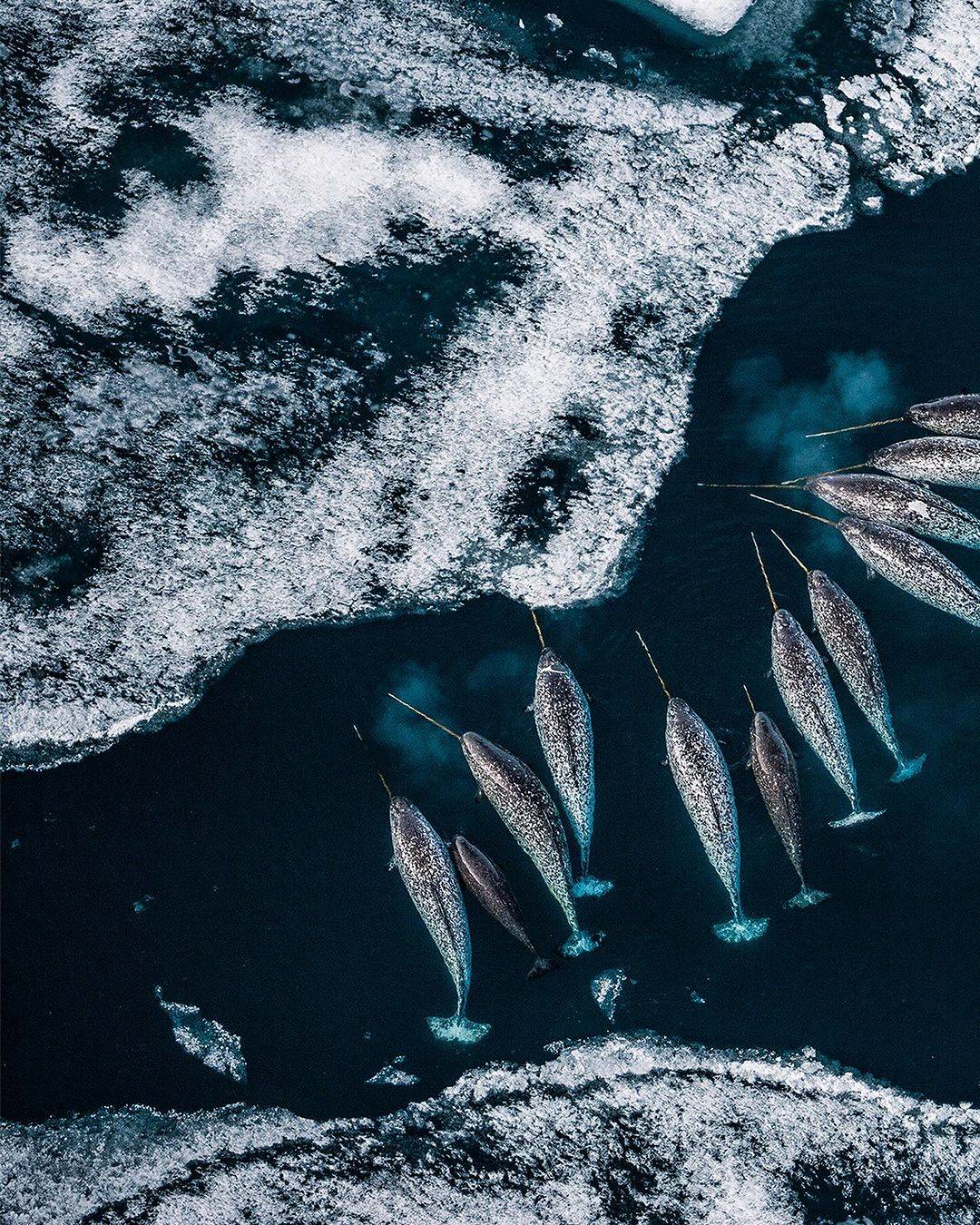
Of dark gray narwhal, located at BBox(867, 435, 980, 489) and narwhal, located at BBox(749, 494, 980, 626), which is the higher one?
dark gray narwhal, located at BBox(867, 435, 980, 489)

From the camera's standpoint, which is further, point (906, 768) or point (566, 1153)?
point (906, 768)

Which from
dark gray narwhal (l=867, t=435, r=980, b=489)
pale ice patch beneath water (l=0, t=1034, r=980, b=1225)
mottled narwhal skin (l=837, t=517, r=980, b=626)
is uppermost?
dark gray narwhal (l=867, t=435, r=980, b=489)

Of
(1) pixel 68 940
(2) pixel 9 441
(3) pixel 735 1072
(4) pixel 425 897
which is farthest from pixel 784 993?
(2) pixel 9 441

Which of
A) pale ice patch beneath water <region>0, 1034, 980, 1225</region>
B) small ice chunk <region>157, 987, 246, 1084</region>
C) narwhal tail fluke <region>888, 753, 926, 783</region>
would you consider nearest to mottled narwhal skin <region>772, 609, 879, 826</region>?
narwhal tail fluke <region>888, 753, 926, 783</region>

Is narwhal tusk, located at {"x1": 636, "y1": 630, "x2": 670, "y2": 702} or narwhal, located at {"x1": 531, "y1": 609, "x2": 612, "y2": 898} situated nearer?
narwhal, located at {"x1": 531, "y1": 609, "x2": 612, "y2": 898}

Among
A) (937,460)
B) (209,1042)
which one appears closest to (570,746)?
(209,1042)

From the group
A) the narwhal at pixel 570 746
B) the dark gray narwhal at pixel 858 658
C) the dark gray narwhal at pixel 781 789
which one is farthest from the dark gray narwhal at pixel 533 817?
the dark gray narwhal at pixel 858 658

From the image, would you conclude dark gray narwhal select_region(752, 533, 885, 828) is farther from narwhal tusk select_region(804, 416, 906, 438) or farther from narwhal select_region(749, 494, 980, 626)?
narwhal tusk select_region(804, 416, 906, 438)

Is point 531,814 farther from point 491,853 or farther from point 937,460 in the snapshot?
point 937,460
